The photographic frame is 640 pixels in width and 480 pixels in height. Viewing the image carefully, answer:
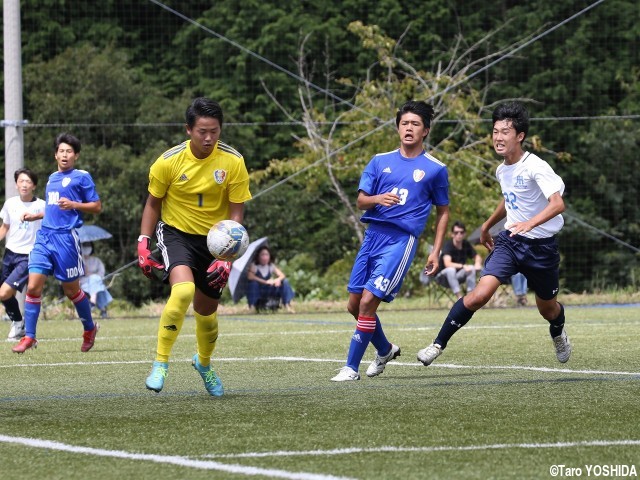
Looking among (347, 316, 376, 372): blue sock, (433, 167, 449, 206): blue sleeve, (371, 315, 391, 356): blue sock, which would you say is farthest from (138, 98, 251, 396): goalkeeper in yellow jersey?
(433, 167, 449, 206): blue sleeve

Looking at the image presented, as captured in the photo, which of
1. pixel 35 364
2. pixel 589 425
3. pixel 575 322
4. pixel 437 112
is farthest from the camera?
pixel 437 112

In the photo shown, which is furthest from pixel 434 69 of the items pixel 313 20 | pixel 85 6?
pixel 85 6

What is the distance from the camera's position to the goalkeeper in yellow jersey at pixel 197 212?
299 inches

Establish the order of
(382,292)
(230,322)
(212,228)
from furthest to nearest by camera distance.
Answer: (230,322)
(382,292)
(212,228)

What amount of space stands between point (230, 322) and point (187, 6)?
18657mm

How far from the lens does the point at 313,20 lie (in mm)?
32906

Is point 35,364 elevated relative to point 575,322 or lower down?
elevated

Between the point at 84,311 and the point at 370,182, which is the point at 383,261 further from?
the point at 84,311

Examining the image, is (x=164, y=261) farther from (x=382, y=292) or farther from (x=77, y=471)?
(x=77, y=471)

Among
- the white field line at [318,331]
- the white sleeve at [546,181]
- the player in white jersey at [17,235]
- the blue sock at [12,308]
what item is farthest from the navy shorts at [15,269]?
the white sleeve at [546,181]

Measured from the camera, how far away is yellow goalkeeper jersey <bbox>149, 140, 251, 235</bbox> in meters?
7.79

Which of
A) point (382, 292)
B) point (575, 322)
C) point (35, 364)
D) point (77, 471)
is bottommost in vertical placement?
point (575, 322)

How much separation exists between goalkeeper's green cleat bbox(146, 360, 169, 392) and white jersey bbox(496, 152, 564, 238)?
9.03 feet

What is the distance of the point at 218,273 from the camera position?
7578mm
